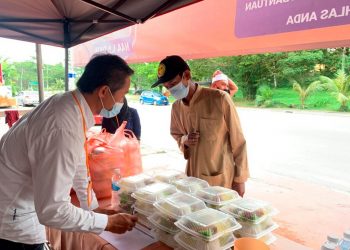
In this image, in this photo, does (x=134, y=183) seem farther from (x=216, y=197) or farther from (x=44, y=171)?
(x=44, y=171)

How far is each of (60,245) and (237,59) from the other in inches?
755

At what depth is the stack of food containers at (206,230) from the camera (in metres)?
1.01

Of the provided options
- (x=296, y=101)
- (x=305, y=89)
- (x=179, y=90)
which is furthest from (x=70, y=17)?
(x=296, y=101)

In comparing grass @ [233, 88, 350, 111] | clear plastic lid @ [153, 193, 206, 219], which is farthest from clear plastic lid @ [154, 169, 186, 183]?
grass @ [233, 88, 350, 111]

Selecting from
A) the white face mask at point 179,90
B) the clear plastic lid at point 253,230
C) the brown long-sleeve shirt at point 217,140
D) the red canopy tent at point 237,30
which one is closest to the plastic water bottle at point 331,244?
the clear plastic lid at point 253,230

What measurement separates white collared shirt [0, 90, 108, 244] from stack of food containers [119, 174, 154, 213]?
1.13 ft

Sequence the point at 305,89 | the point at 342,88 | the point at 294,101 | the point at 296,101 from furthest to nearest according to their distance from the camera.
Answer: the point at 294,101 < the point at 296,101 < the point at 305,89 < the point at 342,88

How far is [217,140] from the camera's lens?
6.62ft

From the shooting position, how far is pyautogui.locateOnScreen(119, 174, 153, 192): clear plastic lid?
1457 mm

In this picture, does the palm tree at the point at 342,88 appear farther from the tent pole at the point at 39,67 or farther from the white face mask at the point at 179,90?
the white face mask at the point at 179,90

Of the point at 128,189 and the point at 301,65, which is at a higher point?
the point at 301,65

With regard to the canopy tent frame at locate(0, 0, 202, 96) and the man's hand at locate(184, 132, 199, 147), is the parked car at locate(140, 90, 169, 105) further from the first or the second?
the man's hand at locate(184, 132, 199, 147)

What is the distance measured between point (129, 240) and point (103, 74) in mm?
734

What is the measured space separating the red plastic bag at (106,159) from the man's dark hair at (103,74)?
0.67 meters
